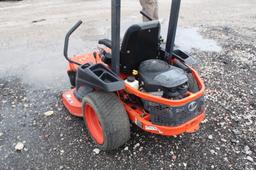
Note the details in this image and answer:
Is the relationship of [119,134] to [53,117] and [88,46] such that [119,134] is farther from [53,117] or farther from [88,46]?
[88,46]

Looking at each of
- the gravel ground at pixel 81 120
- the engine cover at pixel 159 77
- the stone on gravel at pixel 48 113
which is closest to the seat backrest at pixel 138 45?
the engine cover at pixel 159 77

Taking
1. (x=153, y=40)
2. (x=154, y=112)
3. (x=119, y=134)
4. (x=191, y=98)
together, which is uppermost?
(x=153, y=40)

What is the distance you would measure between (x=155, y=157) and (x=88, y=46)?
3.14 meters

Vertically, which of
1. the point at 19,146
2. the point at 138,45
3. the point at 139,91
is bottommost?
the point at 19,146

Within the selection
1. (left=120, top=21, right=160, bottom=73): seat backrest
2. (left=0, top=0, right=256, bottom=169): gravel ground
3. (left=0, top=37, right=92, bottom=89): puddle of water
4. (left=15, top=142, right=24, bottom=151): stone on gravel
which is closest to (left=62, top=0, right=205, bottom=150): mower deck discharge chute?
(left=120, top=21, right=160, bottom=73): seat backrest

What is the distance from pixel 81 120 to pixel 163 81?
126 centimetres

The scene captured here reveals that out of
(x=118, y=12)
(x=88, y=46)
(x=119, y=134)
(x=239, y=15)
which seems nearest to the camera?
(x=118, y=12)

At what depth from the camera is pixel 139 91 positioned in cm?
222

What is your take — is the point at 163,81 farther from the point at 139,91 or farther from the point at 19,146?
the point at 19,146

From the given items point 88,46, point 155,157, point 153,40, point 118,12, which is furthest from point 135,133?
point 88,46

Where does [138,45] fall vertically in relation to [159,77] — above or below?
above

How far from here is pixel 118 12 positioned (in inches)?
82.9

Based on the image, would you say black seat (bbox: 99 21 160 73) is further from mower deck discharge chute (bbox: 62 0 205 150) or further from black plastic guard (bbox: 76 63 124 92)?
black plastic guard (bbox: 76 63 124 92)

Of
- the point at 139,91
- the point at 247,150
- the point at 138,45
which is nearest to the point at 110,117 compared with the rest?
the point at 139,91
